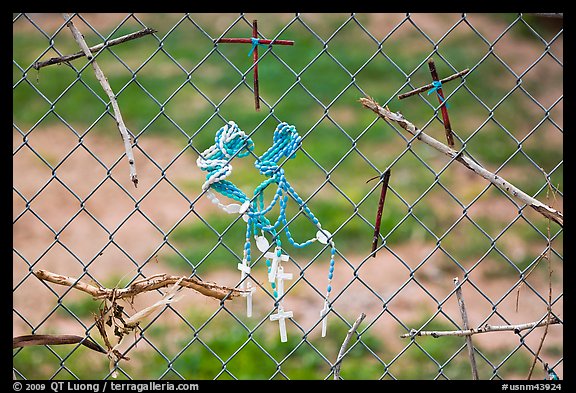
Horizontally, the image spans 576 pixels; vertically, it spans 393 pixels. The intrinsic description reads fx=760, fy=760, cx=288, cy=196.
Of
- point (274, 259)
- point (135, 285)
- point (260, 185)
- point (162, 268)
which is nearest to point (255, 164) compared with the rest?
point (260, 185)

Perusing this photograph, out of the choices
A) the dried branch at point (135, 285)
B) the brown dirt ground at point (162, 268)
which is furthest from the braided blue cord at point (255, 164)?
the brown dirt ground at point (162, 268)

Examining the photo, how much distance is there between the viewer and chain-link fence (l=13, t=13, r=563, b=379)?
7.09ft

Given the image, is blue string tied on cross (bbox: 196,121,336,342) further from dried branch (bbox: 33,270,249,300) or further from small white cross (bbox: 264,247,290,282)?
dried branch (bbox: 33,270,249,300)

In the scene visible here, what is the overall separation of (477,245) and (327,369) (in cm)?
137

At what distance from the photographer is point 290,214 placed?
4.43m

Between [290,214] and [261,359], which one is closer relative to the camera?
[261,359]

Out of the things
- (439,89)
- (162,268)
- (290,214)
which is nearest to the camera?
(439,89)

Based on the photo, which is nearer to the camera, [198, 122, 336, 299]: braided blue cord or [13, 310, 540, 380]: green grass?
[198, 122, 336, 299]: braided blue cord

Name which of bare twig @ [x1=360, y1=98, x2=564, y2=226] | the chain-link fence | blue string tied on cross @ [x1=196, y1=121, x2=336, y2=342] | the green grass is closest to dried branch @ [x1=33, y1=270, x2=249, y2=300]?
the chain-link fence

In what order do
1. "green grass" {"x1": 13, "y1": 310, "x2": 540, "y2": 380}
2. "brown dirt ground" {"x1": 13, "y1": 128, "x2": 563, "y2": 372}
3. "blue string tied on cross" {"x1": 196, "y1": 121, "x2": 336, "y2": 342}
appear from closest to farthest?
"blue string tied on cross" {"x1": 196, "y1": 121, "x2": 336, "y2": 342} → "green grass" {"x1": 13, "y1": 310, "x2": 540, "y2": 380} → "brown dirt ground" {"x1": 13, "y1": 128, "x2": 563, "y2": 372}

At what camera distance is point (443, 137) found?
16.8ft

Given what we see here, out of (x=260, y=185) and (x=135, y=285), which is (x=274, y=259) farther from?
(x=135, y=285)
